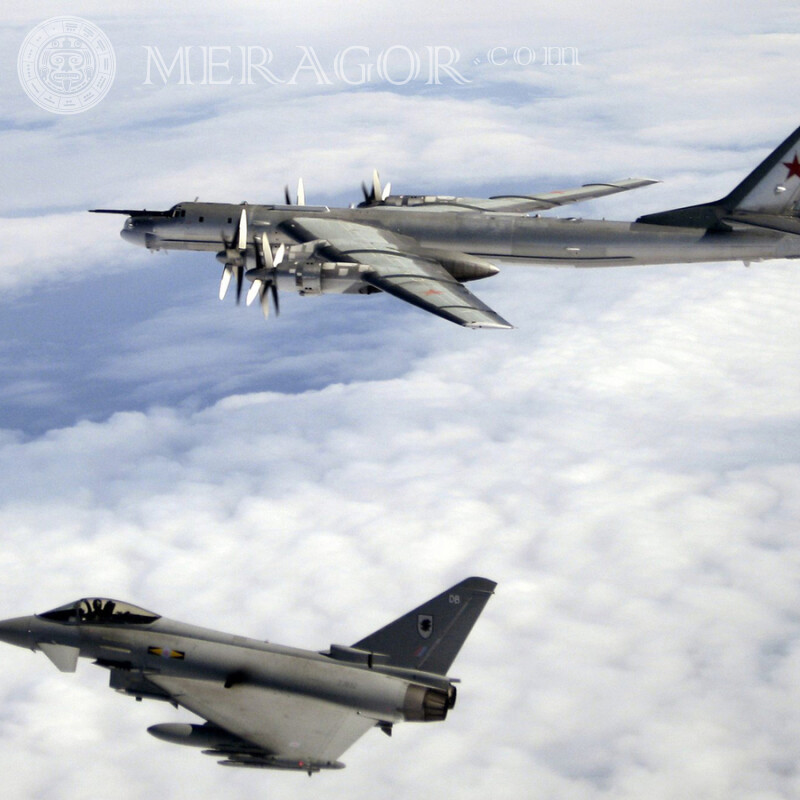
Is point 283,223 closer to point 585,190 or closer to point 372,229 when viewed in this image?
point 372,229

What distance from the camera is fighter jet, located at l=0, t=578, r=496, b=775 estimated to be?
3819cm

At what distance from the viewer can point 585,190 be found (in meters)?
68.1

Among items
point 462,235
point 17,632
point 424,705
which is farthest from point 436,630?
point 462,235

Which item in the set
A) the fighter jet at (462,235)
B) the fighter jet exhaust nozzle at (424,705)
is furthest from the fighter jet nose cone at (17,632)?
the fighter jet at (462,235)

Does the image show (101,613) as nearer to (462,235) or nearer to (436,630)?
(436,630)

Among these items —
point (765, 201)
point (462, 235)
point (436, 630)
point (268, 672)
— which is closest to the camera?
point (268, 672)

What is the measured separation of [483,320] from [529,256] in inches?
519

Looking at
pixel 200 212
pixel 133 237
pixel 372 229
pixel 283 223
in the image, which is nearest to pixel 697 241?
pixel 372 229

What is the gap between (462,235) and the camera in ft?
191

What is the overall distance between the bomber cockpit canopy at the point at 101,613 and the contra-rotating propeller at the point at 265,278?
15287 mm

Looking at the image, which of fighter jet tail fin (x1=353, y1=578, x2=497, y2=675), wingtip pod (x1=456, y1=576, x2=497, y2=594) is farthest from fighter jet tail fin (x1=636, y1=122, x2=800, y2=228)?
fighter jet tail fin (x1=353, y1=578, x2=497, y2=675)

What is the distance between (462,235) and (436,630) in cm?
2462

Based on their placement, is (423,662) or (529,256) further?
(529,256)

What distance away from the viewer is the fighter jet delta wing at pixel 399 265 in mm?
47594
